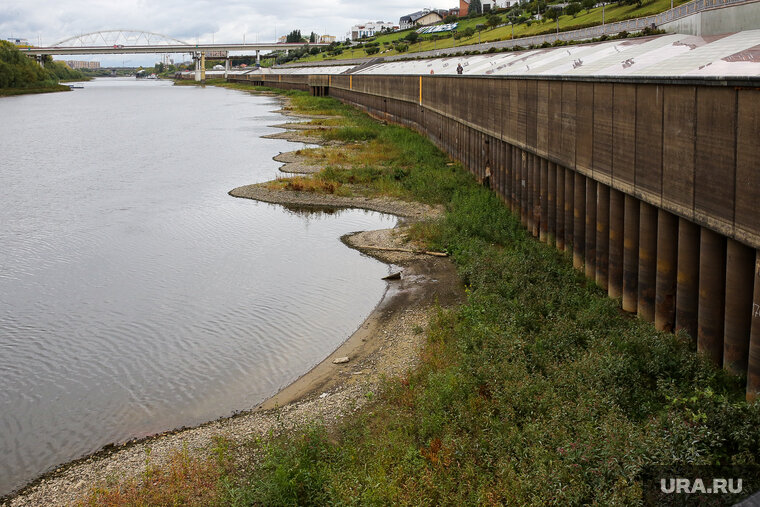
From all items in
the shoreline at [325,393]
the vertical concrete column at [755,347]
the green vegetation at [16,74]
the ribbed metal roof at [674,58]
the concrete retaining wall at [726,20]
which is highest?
the green vegetation at [16,74]

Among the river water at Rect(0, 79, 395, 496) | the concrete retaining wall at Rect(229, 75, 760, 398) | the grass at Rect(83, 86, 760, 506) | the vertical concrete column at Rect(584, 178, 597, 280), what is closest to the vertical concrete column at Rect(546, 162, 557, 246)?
the concrete retaining wall at Rect(229, 75, 760, 398)

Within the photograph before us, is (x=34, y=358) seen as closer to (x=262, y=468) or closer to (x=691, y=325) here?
(x=262, y=468)

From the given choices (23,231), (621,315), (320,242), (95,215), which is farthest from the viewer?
(95,215)

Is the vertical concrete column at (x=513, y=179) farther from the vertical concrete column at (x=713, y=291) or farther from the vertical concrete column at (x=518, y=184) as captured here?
the vertical concrete column at (x=713, y=291)

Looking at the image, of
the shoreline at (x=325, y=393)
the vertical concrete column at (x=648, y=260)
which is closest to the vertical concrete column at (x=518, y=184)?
the shoreline at (x=325, y=393)

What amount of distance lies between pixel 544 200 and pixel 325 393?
1018 centimetres

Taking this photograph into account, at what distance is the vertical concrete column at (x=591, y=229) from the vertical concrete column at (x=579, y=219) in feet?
1.85

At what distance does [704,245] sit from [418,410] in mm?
4940

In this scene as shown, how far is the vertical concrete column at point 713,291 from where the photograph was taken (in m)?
11.7

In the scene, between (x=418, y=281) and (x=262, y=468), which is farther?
(x=418, y=281)

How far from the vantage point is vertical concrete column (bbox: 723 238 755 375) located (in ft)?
35.9

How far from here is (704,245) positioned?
11883 millimetres

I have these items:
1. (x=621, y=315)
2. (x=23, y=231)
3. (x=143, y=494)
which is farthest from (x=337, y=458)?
(x=23, y=231)

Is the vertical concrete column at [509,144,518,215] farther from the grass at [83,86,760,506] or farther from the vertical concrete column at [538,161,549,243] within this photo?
the grass at [83,86,760,506]
